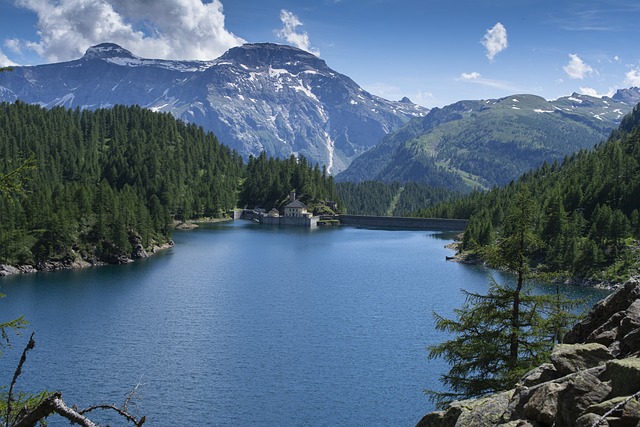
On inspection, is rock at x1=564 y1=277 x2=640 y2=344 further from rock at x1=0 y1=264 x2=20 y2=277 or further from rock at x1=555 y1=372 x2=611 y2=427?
rock at x1=0 y1=264 x2=20 y2=277

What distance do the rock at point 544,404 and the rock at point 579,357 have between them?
2099mm

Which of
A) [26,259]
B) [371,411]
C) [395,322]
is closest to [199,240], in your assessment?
[26,259]

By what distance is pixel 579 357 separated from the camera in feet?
59.6

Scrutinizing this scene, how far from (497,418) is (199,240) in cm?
17522

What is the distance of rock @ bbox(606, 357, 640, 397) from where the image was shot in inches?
541

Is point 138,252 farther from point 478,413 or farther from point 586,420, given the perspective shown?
point 586,420

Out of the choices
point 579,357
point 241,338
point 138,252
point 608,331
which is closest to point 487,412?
point 579,357

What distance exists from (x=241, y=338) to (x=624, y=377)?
207 feet

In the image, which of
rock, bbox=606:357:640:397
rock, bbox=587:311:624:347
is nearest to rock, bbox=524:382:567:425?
rock, bbox=606:357:640:397

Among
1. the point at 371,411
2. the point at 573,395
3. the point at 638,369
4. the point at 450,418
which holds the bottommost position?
the point at 371,411

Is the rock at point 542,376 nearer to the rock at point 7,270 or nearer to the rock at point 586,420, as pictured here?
the rock at point 586,420

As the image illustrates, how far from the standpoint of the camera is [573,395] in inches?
579

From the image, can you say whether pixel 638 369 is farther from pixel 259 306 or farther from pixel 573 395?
pixel 259 306

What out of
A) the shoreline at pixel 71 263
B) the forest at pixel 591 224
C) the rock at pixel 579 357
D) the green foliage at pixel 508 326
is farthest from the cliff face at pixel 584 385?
the shoreline at pixel 71 263
